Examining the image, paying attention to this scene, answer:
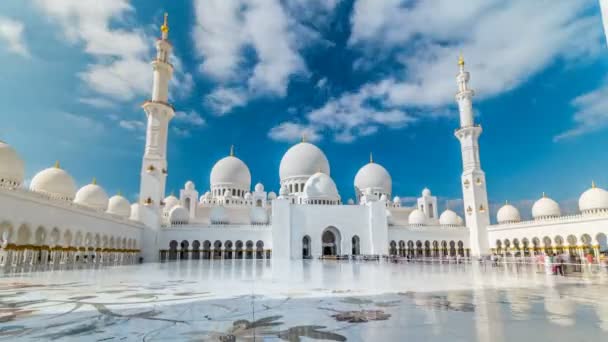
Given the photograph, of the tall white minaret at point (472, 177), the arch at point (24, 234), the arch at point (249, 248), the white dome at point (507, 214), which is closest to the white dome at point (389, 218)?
the tall white minaret at point (472, 177)

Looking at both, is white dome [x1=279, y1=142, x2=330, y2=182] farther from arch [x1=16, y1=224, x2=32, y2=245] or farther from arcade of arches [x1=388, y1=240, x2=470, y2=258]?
arch [x1=16, y1=224, x2=32, y2=245]

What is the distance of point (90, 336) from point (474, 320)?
11.2ft

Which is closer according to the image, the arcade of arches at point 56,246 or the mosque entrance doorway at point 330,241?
the arcade of arches at point 56,246

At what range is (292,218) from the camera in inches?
1299

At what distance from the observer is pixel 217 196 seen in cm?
4209

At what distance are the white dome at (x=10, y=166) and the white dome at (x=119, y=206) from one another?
42.9 feet

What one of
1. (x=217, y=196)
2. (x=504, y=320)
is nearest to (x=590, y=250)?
(x=504, y=320)

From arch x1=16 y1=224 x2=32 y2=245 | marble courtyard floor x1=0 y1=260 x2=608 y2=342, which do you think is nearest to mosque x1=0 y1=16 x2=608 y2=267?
arch x1=16 y1=224 x2=32 y2=245

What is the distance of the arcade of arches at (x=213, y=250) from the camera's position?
107 ft

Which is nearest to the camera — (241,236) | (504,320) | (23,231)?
(504,320)

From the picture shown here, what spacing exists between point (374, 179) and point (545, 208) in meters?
17.7

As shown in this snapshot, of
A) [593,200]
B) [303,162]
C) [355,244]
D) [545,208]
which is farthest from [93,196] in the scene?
[593,200]

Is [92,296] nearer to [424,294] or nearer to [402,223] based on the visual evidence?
[424,294]

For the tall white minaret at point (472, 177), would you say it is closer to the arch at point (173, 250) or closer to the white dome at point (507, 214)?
the white dome at point (507, 214)
